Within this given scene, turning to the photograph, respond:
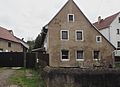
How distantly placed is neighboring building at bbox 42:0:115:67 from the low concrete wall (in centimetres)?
2234

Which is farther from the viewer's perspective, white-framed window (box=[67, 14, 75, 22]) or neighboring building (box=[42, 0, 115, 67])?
white-framed window (box=[67, 14, 75, 22])

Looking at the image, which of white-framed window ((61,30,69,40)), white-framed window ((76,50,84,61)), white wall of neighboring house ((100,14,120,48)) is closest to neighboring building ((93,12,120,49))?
white wall of neighboring house ((100,14,120,48))

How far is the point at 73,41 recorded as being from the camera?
141ft

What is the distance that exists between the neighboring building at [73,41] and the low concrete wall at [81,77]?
22335 mm

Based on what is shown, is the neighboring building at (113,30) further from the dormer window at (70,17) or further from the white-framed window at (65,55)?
the white-framed window at (65,55)

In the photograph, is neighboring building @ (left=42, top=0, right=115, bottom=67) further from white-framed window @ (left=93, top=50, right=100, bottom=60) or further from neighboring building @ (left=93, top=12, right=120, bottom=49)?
neighboring building @ (left=93, top=12, right=120, bottom=49)

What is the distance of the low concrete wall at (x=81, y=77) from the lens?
18281mm

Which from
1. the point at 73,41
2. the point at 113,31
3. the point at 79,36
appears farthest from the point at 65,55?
the point at 113,31

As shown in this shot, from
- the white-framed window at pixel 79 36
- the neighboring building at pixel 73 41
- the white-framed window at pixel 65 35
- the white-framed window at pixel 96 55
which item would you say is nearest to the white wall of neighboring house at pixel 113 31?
the neighboring building at pixel 73 41

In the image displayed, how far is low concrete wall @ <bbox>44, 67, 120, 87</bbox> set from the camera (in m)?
18.3

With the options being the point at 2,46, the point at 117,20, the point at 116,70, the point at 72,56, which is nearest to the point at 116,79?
the point at 116,70

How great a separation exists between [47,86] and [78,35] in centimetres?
2591

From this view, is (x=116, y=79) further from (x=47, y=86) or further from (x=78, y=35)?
(x=78, y=35)

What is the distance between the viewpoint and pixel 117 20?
59938mm
